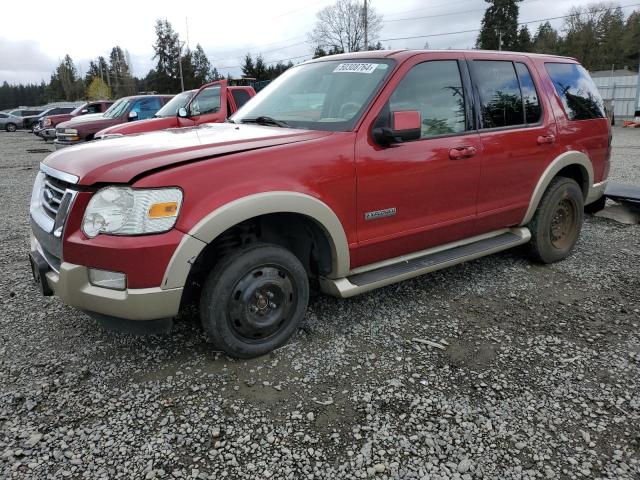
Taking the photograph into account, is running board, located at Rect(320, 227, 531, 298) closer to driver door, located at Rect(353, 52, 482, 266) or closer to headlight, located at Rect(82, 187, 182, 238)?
driver door, located at Rect(353, 52, 482, 266)

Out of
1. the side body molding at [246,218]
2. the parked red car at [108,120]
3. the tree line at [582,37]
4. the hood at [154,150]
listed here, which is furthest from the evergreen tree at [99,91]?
the side body molding at [246,218]

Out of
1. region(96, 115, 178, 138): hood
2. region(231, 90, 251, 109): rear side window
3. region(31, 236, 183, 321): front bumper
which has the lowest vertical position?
region(31, 236, 183, 321): front bumper

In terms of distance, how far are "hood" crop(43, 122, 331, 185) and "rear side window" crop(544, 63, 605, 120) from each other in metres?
2.70

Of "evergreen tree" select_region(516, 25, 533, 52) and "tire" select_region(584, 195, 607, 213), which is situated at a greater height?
"evergreen tree" select_region(516, 25, 533, 52)

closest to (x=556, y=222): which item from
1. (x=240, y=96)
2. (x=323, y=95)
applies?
(x=323, y=95)

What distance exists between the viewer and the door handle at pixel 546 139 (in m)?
4.31

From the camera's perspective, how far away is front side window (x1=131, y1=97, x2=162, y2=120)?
45.4ft

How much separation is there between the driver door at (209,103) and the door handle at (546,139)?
20.5 feet

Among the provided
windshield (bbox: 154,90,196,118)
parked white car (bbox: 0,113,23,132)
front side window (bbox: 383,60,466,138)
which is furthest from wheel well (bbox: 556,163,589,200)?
parked white car (bbox: 0,113,23,132)

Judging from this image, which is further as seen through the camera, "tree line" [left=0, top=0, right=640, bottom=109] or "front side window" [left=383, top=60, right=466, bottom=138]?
"tree line" [left=0, top=0, right=640, bottom=109]

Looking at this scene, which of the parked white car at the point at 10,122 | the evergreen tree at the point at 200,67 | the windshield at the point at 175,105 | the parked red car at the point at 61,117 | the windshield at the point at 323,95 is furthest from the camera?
the evergreen tree at the point at 200,67

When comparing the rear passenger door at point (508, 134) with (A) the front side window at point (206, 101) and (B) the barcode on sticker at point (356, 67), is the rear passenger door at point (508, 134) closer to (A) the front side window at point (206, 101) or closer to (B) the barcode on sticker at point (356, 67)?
(B) the barcode on sticker at point (356, 67)

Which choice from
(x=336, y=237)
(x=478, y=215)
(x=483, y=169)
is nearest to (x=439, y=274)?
(x=478, y=215)

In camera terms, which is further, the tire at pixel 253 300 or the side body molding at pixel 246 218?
the tire at pixel 253 300
